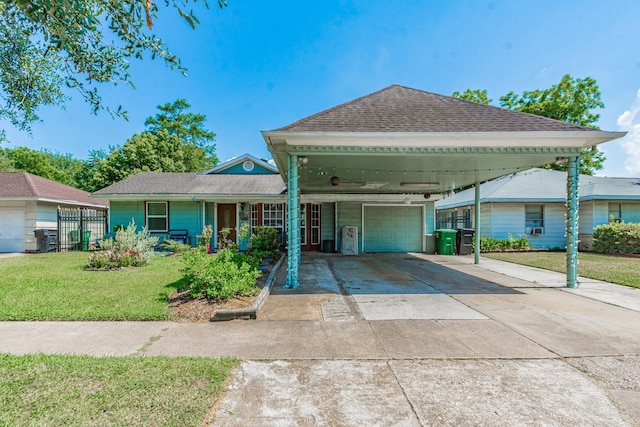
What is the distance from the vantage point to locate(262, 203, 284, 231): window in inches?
569

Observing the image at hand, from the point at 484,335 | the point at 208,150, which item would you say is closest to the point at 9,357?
the point at 484,335

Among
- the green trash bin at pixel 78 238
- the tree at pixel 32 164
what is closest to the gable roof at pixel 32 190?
the green trash bin at pixel 78 238

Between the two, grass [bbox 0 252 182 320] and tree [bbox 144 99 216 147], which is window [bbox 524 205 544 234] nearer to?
grass [bbox 0 252 182 320]

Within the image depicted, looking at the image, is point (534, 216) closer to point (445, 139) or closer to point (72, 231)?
point (445, 139)

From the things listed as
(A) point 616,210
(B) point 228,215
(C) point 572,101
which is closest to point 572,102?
(C) point 572,101

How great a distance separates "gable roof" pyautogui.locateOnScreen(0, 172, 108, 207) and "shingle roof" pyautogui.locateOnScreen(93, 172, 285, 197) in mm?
2607

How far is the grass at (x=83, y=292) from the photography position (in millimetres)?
4766

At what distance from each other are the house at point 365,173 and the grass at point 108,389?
378 cm

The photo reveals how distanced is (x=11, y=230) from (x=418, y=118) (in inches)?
702

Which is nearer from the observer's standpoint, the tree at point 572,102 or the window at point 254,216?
the window at point 254,216

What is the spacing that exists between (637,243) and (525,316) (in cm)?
1288

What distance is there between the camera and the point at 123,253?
9.25 m

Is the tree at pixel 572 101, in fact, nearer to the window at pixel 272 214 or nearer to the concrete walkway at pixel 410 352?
the window at pixel 272 214

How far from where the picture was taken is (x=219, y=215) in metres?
14.6
